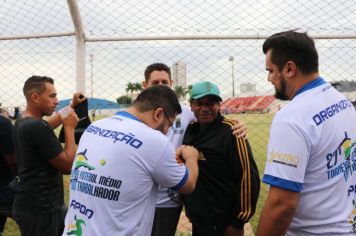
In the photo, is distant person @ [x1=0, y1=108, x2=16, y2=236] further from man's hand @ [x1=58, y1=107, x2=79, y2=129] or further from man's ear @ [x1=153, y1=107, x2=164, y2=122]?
man's ear @ [x1=153, y1=107, x2=164, y2=122]

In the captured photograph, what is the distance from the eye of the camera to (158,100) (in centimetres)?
212

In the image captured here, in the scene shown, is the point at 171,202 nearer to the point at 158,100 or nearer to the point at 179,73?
the point at 158,100

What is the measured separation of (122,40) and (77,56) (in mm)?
508

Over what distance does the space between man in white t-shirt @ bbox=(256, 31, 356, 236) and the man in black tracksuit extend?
0.75 meters

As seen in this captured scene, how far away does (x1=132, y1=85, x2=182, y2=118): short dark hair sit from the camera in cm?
211

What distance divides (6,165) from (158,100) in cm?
222

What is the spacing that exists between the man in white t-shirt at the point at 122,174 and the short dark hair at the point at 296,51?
679 millimetres

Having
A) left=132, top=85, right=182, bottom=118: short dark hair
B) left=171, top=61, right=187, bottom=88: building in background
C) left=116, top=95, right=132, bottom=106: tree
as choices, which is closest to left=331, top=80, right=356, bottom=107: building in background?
left=171, top=61, right=187, bottom=88: building in background

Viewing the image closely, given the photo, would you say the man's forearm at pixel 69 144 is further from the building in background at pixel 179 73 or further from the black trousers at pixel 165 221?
the building in background at pixel 179 73

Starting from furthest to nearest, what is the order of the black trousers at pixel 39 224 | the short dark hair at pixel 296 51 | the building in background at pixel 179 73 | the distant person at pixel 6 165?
the building in background at pixel 179 73
the distant person at pixel 6 165
the black trousers at pixel 39 224
the short dark hair at pixel 296 51

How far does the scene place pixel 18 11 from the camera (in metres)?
4.29

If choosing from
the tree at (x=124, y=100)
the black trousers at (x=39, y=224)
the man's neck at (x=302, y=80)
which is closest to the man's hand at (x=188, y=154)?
the man's neck at (x=302, y=80)

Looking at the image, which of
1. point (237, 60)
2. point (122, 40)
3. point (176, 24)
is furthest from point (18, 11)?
point (237, 60)

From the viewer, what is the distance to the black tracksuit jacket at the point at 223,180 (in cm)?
269
